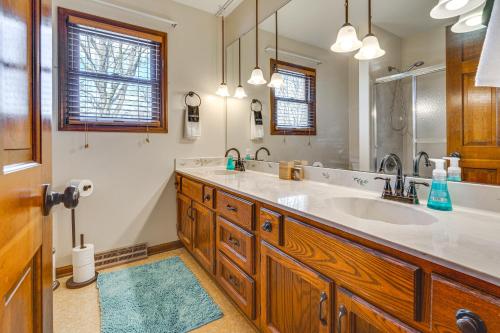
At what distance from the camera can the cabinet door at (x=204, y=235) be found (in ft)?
5.78

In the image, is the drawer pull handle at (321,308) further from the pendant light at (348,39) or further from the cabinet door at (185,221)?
the cabinet door at (185,221)

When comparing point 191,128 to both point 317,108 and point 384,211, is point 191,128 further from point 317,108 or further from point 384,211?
point 384,211

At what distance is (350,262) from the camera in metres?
0.79

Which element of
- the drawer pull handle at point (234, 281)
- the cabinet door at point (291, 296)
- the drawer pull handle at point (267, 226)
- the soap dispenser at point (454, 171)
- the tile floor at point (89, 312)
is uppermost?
the soap dispenser at point (454, 171)

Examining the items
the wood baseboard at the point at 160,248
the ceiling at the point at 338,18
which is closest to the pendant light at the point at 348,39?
the ceiling at the point at 338,18

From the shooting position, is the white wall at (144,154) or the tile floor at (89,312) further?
the white wall at (144,154)

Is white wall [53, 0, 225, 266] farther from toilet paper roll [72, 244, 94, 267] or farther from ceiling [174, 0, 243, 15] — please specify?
toilet paper roll [72, 244, 94, 267]

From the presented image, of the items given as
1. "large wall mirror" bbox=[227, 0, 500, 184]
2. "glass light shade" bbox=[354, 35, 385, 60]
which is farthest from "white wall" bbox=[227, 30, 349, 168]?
"glass light shade" bbox=[354, 35, 385, 60]

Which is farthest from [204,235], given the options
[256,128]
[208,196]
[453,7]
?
[453,7]

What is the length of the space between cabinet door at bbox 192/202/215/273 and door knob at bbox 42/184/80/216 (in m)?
1.11

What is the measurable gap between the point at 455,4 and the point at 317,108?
917mm

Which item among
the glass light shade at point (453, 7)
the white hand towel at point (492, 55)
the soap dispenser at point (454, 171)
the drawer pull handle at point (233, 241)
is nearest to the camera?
the white hand towel at point (492, 55)

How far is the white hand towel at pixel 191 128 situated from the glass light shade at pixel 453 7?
2033mm

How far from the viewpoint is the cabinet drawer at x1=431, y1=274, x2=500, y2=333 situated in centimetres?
50
